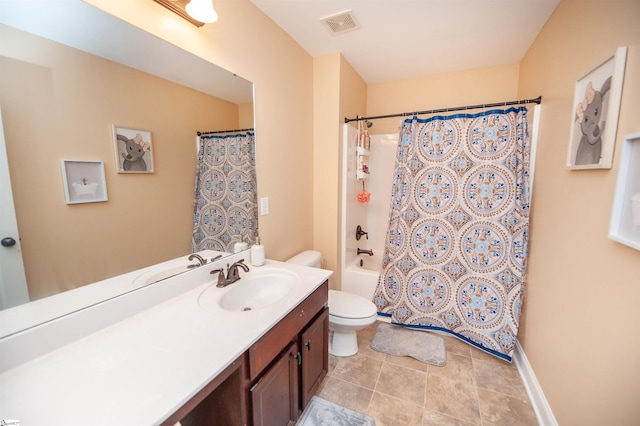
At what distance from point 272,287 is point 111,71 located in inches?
48.1

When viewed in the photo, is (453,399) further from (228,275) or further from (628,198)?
(228,275)

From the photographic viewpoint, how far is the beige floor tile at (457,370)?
70.0 inches

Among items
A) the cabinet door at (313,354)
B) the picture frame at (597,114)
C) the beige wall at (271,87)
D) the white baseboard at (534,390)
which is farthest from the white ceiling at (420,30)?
the white baseboard at (534,390)

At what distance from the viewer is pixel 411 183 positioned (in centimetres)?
217

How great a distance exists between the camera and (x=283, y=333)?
3.68 ft

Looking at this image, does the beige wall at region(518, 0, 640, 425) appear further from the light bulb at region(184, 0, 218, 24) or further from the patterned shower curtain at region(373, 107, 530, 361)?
the light bulb at region(184, 0, 218, 24)

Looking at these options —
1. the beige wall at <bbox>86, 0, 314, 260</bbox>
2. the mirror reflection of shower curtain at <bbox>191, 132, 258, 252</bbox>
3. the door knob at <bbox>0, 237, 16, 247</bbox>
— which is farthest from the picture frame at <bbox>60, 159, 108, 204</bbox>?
the beige wall at <bbox>86, 0, 314, 260</bbox>

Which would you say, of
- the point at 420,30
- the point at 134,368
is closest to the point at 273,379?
the point at 134,368

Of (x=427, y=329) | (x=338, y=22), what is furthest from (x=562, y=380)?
(x=338, y=22)

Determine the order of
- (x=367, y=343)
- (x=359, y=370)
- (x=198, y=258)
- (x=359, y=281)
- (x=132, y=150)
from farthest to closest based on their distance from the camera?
(x=359, y=281), (x=367, y=343), (x=359, y=370), (x=198, y=258), (x=132, y=150)

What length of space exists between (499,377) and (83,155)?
2.66 metres

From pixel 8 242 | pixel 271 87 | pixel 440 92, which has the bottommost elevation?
pixel 8 242

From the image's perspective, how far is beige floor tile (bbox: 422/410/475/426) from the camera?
1.44 metres

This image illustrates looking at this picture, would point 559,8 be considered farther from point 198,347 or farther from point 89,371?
point 89,371
